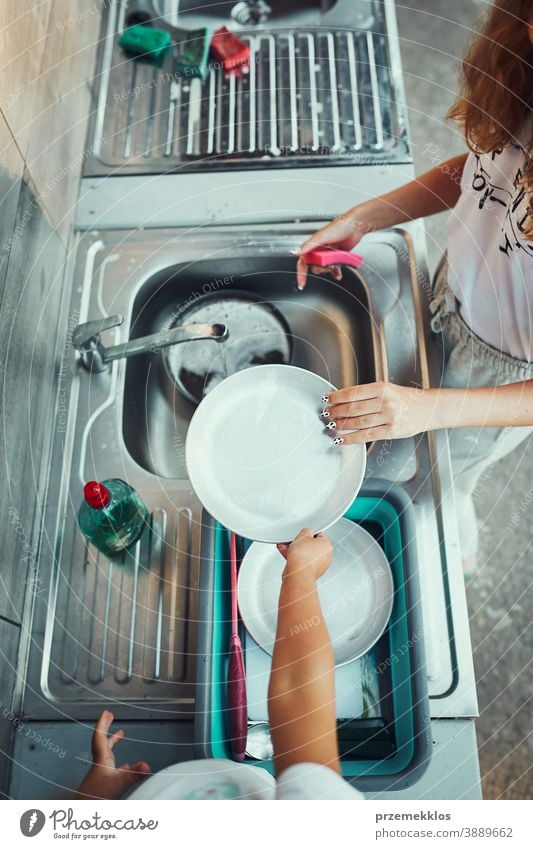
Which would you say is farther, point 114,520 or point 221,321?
point 221,321

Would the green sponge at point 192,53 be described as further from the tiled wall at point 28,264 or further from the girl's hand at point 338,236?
the girl's hand at point 338,236

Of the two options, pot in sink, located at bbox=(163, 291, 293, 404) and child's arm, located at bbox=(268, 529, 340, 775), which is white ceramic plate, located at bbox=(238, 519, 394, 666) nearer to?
child's arm, located at bbox=(268, 529, 340, 775)

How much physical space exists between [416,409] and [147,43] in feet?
2.02

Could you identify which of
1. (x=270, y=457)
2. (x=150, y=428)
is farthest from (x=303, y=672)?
(x=150, y=428)

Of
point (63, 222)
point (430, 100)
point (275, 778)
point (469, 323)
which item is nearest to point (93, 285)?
point (63, 222)

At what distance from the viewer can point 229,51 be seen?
798 millimetres

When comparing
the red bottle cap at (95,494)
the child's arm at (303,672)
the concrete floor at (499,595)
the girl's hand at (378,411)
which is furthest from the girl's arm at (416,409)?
the concrete floor at (499,595)

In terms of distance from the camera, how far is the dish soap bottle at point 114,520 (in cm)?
58

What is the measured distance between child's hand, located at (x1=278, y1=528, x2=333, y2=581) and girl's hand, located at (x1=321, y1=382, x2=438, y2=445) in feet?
0.29

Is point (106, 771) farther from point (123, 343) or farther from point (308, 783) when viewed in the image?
point (123, 343)

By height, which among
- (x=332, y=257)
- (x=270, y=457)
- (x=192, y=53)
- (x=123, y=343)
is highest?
(x=192, y=53)

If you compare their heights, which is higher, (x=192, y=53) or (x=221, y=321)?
(x=192, y=53)

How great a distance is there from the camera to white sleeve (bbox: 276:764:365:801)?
18.0 inches

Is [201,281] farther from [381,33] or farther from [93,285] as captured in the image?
[381,33]
